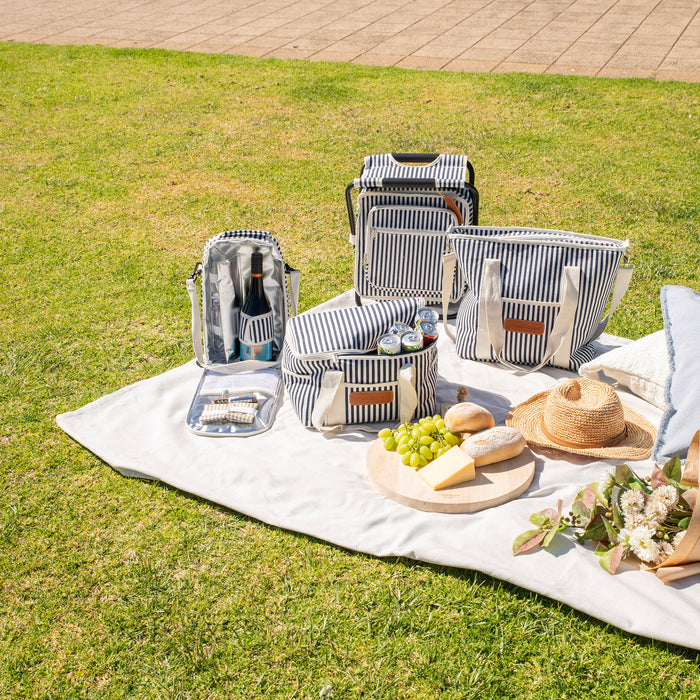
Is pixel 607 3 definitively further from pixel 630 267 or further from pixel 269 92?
pixel 630 267

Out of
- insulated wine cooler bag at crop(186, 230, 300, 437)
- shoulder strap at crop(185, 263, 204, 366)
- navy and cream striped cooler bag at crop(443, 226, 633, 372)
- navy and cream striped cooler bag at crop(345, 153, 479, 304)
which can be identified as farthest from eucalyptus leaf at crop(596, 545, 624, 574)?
shoulder strap at crop(185, 263, 204, 366)

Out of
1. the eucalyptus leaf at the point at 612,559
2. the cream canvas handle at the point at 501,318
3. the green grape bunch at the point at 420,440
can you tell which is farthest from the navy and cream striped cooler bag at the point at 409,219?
the eucalyptus leaf at the point at 612,559

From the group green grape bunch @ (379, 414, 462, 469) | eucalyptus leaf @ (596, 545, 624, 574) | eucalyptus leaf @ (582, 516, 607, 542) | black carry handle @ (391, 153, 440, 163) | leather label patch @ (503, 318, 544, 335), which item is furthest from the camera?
black carry handle @ (391, 153, 440, 163)

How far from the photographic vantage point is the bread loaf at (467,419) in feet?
11.1

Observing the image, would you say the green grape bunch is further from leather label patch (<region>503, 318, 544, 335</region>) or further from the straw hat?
leather label patch (<region>503, 318, 544, 335</region>)

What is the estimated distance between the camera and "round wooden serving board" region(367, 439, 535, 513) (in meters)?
3.13

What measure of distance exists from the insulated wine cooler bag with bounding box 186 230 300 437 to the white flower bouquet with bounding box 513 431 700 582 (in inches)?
66.1

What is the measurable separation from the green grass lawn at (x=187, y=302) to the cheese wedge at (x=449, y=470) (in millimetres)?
371

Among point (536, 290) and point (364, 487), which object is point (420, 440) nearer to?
point (364, 487)

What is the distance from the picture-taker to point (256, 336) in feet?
13.9

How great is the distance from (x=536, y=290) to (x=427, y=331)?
29.2 inches

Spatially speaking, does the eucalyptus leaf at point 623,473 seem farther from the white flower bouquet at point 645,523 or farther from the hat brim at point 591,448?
the hat brim at point 591,448

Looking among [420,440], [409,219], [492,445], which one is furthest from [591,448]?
[409,219]

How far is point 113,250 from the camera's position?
5922 mm
